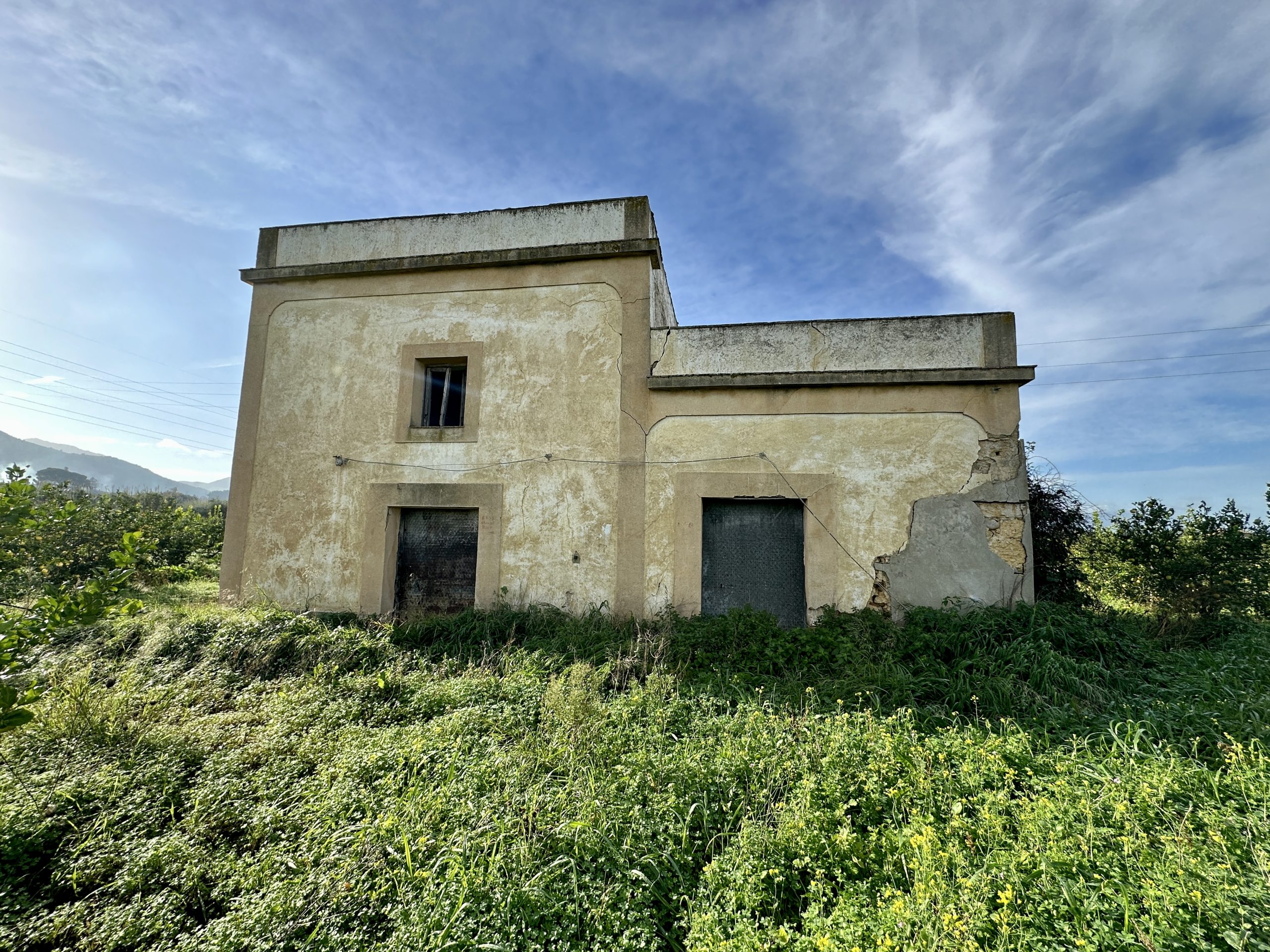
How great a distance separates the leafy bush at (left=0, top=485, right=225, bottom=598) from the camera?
914 cm

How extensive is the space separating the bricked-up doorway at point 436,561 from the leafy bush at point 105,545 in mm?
3362

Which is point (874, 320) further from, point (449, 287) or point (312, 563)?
point (312, 563)

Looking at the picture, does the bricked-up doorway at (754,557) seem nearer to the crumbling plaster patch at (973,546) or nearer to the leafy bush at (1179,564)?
the crumbling plaster patch at (973,546)

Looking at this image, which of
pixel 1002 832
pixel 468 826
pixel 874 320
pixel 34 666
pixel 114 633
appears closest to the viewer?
pixel 1002 832

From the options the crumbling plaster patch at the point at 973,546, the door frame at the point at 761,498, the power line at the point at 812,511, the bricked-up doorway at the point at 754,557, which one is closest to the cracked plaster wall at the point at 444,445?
the door frame at the point at 761,498

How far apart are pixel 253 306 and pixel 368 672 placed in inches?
238

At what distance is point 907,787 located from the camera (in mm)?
3186

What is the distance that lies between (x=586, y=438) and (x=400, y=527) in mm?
2848

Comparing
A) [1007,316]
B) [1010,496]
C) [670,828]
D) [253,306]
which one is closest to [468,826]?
[670,828]

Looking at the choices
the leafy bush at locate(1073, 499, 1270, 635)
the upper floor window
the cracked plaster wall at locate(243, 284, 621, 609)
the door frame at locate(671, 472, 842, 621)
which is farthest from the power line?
the upper floor window

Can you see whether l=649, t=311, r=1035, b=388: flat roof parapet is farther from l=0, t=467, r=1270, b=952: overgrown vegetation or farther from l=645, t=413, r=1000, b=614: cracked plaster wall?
l=0, t=467, r=1270, b=952: overgrown vegetation

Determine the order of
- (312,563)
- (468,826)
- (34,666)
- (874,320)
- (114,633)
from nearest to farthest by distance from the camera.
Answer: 1. (468,826)
2. (34,666)
3. (114,633)
4. (874,320)
5. (312,563)

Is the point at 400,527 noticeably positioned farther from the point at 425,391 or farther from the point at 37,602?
the point at 37,602

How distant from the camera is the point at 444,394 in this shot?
26.0 feet
